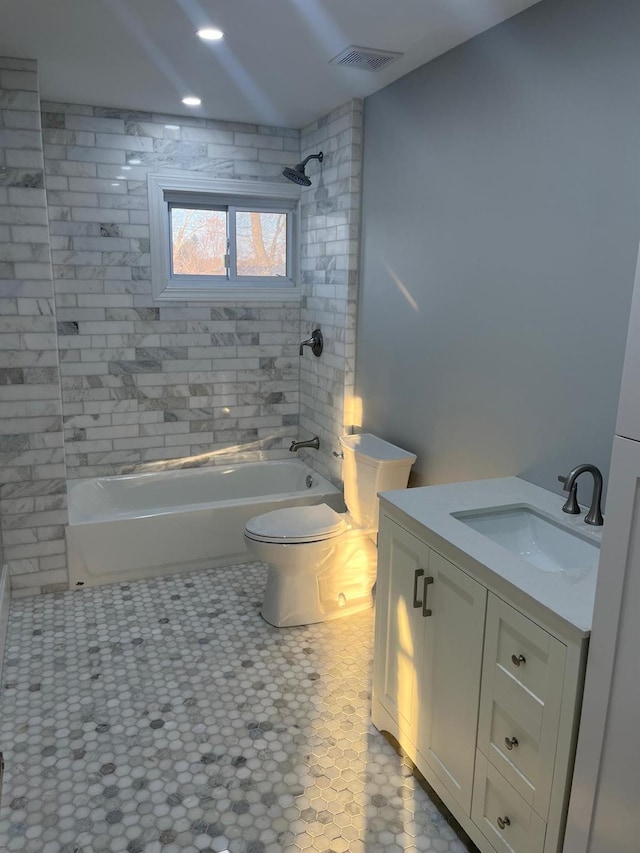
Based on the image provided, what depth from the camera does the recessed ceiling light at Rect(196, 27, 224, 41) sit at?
2494mm

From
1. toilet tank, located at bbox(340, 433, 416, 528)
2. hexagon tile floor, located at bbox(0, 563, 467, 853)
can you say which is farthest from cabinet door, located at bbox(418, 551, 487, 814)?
toilet tank, located at bbox(340, 433, 416, 528)

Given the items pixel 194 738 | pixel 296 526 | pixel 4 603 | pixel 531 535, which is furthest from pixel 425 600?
pixel 4 603

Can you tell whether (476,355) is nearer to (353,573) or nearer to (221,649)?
(353,573)

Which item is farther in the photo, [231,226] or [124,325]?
[231,226]

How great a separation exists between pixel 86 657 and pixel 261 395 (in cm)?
209

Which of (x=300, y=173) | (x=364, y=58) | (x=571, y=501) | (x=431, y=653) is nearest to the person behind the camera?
(x=431, y=653)

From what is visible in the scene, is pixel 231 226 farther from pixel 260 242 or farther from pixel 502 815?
pixel 502 815

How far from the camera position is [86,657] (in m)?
2.83

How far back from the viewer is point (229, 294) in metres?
4.19

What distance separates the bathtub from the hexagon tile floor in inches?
11.3

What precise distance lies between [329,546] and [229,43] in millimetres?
2211

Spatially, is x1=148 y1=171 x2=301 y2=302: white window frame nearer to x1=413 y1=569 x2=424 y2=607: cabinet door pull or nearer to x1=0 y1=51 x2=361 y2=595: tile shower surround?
x1=0 y1=51 x2=361 y2=595: tile shower surround

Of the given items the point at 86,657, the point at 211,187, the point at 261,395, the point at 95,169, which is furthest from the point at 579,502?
the point at 95,169

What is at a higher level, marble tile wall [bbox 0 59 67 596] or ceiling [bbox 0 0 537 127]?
ceiling [bbox 0 0 537 127]
